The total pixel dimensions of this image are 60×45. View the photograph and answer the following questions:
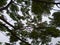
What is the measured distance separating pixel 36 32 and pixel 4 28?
0.97m

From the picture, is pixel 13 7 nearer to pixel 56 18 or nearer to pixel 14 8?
pixel 14 8

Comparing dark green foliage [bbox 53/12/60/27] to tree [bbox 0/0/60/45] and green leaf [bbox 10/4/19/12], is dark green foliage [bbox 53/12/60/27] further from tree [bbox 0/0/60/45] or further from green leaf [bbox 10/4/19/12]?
green leaf [bbox 10/4/19/12]

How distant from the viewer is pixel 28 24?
16.4 feet

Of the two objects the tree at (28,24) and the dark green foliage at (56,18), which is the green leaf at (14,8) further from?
the dark green foliage at (56,18)

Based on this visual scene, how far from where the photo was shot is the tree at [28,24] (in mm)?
4387

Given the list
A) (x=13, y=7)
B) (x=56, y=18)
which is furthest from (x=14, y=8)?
(x=56, y=18)

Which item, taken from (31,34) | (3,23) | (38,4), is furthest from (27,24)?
(38,4)

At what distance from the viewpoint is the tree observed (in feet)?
14.4

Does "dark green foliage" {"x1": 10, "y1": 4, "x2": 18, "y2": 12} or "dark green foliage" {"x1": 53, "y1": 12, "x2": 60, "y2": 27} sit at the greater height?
"dark green foliage" {"x1": 10, "y1": 4, "x2": 18, "y2": 12}

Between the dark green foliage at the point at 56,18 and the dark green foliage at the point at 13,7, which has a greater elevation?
the dark green foliage at the point at 13,7

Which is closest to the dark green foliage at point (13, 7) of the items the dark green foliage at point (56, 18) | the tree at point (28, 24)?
the tree at point (28, 24)

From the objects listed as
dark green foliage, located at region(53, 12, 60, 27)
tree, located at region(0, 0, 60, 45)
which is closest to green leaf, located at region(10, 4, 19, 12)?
tree, located at region(0, 0, 60, 45)

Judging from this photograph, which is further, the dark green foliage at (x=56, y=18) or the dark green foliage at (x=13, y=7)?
the dark green foliage at (x=13, y=7)

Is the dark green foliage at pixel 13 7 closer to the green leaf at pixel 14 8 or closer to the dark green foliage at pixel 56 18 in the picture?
the green leaf at pixel 14 8
